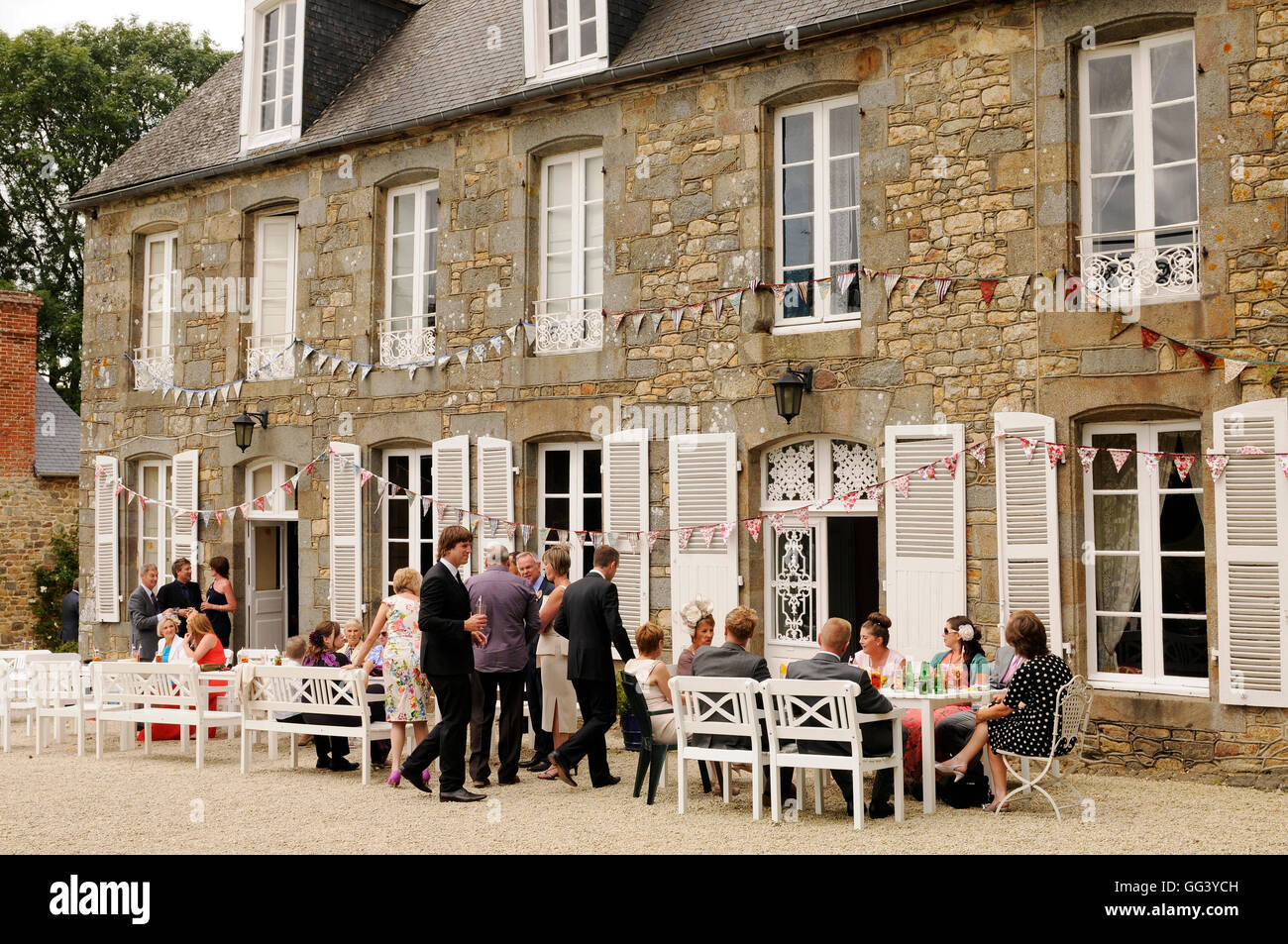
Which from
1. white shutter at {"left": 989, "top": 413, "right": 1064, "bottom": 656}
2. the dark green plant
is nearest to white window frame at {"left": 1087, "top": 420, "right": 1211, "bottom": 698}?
white shutter at {"left": 989, "top": 413, "right": 1064, "bottom": 656}

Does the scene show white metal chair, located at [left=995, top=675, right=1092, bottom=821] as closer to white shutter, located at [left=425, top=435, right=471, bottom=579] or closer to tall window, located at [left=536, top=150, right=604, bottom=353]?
tall window, located at [left=536, top=150, right=604, bottom=353]

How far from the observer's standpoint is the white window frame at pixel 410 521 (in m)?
12.4

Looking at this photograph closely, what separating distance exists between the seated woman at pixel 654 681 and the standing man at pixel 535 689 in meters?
0.81

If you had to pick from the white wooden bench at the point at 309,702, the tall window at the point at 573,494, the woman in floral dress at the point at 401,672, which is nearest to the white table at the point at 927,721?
the woman in floral dress at the point at 401,672

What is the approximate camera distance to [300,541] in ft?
42.9

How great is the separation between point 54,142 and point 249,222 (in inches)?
603

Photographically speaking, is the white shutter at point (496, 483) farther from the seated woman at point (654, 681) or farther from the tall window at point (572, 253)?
the seated woman at point (654, 681)

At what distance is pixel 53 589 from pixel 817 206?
13.8m

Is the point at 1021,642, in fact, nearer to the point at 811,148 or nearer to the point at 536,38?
the point at 811,148

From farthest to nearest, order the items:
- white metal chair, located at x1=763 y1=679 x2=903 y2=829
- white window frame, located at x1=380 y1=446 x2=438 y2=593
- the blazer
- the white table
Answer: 1. white window frame, located at x1=380 y1=446 x2=438 y2=593
2. the blazer
3. the white table
4. white metal chair, located at x1=763 y1=679 x2=903 y2=829

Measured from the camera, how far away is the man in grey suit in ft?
22.6

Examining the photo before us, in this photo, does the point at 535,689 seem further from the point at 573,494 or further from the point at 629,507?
the point at 573,494

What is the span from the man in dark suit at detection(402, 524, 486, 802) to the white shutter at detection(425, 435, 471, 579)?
4166 millimetres
